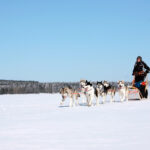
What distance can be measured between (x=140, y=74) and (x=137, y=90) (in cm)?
72

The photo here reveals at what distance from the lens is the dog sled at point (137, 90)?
15.7 m

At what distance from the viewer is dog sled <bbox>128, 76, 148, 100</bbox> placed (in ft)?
51.5

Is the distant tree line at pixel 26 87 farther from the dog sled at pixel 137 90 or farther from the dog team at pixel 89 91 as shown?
the dog sled at pixel 137 90

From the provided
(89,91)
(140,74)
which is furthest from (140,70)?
(89,91)

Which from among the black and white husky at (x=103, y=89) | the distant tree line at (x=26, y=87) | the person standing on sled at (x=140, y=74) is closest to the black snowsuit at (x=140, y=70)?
the person standing on sled at (x=140, y=74)

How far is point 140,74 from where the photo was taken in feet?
51.7

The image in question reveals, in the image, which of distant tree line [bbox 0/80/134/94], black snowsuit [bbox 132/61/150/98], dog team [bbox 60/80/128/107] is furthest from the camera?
distant tree line [bbox 0/80/134/94]

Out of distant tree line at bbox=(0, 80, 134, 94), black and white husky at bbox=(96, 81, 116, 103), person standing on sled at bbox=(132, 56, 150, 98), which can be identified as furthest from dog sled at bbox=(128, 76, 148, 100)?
distant tree line at bbox=(0, 80, 134, 94)

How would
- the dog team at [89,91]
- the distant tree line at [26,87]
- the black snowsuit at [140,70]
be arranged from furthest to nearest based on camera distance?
the distant tree line at [26,87] → the black snowsuit at [140,70] → the dog team at [89,91]

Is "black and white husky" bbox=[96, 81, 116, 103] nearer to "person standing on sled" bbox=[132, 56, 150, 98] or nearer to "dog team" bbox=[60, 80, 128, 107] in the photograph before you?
"dog team" bbox=[60, 80, 128, 107]

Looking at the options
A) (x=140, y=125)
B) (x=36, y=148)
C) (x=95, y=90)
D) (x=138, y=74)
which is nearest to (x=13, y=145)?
(x=36, y=148)

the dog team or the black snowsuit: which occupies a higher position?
the black snowsuit

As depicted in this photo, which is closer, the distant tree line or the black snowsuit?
the black snowsuit

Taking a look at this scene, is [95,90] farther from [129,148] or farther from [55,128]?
[129,148]
